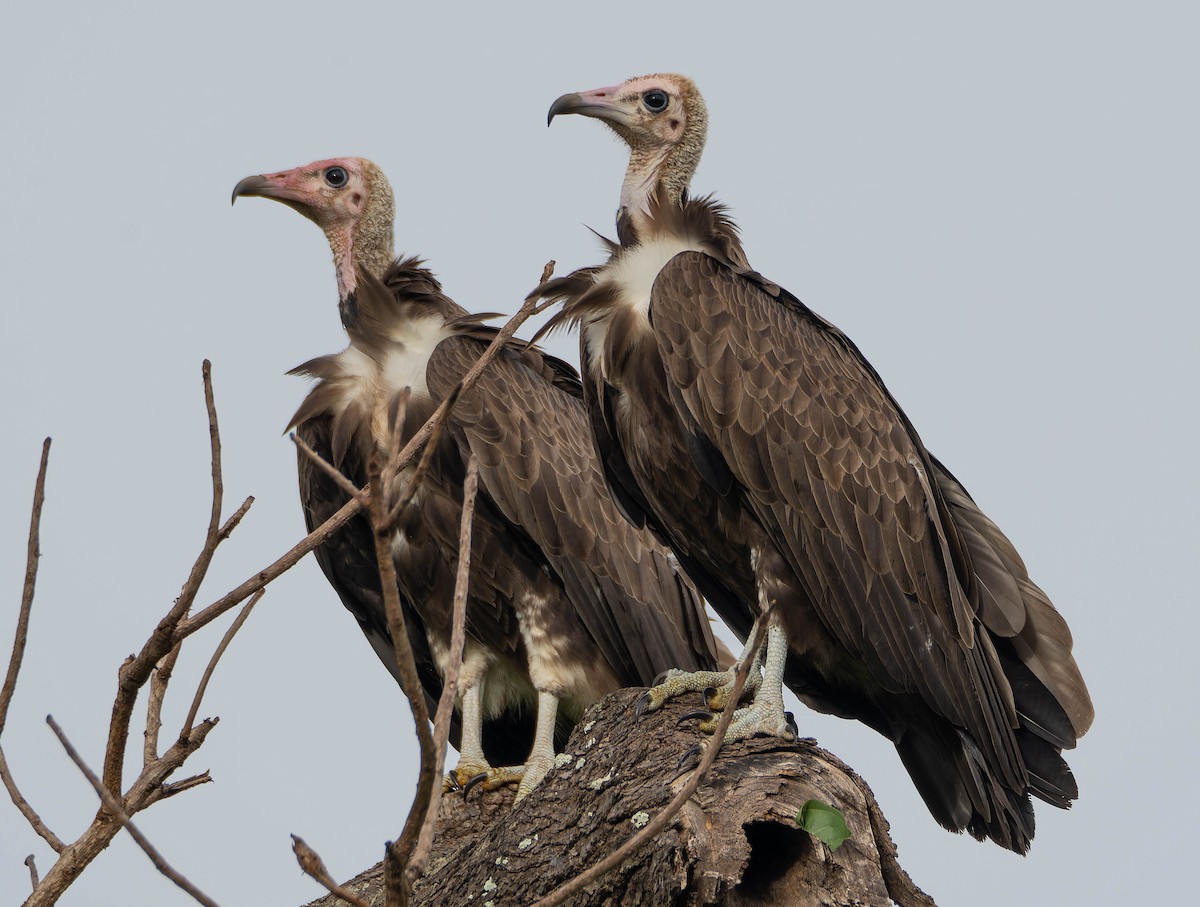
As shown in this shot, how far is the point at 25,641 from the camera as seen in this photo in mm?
3049

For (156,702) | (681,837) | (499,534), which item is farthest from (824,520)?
(156,702)

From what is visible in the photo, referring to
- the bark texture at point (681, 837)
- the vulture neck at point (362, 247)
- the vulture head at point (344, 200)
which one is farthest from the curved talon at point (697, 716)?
the vulture head at point (344, 200)

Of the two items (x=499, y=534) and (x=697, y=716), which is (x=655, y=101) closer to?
(x=499, y=534)

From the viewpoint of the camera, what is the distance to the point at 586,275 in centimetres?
537

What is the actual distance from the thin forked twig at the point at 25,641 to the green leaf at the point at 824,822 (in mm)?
1692

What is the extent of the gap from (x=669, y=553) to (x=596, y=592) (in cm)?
47

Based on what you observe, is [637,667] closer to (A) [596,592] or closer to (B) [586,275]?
(A) [596,592]

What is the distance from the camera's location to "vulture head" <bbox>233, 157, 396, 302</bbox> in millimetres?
7254

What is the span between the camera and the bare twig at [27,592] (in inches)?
119

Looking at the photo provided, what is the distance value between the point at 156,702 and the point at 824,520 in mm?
2447

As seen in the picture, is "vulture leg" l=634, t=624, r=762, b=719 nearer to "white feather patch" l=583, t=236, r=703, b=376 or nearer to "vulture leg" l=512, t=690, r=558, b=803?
"white feather patch" l=583, t=236, r=703, b=376

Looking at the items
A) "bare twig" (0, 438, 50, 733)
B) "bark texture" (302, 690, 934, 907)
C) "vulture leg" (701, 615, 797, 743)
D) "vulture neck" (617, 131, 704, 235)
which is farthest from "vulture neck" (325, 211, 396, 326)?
"bare twig" (0, 438, 50, 733)

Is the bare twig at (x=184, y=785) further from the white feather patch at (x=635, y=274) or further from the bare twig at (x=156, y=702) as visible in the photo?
the white feather patch at (x=635, y=274)

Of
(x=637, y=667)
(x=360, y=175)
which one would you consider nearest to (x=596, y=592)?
(x=637, y=667)
